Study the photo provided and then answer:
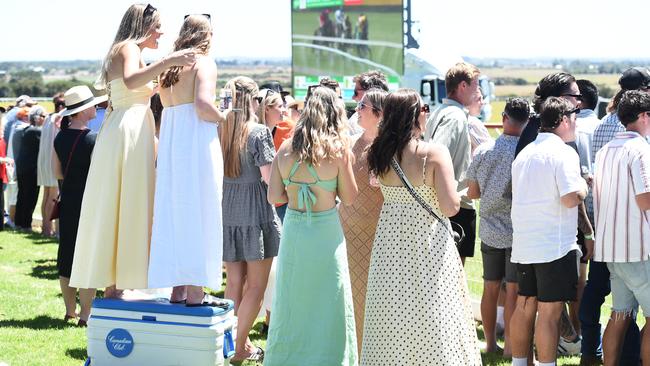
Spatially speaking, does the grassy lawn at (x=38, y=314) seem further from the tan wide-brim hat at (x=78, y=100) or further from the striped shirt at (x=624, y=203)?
the tan wide-brim hat at (x=78, y=100)

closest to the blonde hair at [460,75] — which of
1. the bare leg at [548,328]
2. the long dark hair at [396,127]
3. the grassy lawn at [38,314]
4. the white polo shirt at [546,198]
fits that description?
the white polo shirt at [546,198]

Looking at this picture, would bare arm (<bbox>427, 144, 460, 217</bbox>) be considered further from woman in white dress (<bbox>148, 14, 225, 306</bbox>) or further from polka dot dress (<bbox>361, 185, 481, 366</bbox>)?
woman in white dress (<bbox>148, 14, 225, 306</bbox>)

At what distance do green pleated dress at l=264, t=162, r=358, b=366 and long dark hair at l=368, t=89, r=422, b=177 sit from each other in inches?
13.4

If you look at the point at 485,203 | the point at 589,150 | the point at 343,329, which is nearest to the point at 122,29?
the point at 343,329

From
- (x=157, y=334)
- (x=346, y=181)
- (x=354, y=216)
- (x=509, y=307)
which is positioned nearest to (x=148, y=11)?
(x=346, y=181)

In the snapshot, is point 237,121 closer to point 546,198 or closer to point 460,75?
point 460,75

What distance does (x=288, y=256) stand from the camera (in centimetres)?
568

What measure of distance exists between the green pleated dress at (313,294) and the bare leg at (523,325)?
4.22 feet

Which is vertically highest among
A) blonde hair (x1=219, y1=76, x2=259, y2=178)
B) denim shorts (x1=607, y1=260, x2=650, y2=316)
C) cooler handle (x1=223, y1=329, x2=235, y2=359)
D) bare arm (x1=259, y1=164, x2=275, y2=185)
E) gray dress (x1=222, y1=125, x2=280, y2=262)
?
blonde hair (x1=219, y1=76, x2=259, y2=178)

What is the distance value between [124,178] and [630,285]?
125 inches

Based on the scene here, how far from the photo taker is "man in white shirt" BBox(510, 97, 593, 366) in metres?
5.76

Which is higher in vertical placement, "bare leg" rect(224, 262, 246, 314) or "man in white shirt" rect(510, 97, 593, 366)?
"man in white shirt" rect(510, 97, 593, 366)

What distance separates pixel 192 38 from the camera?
221 inches

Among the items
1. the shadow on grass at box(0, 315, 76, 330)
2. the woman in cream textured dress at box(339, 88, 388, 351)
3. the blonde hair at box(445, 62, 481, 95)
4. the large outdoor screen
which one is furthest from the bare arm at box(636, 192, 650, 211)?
the large outdoor screen
